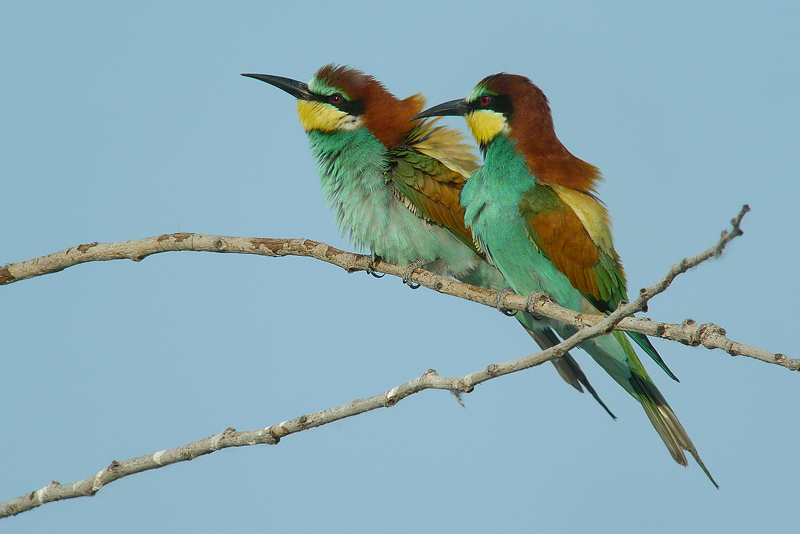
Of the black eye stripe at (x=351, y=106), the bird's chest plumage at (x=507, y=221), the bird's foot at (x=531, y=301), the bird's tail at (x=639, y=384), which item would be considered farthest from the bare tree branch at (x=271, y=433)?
the black eye stripe at (x=351, y=106)

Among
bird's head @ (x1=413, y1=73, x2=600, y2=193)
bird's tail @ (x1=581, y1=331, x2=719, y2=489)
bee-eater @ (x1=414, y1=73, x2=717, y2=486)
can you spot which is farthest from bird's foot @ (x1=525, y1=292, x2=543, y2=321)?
bird's head @ (x1=413, y1=73, x2=600, y2=193)

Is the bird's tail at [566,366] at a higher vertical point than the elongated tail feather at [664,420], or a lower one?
higher

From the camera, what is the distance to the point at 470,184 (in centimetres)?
310

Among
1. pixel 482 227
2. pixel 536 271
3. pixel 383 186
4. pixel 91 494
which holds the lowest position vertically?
pixel 91 494

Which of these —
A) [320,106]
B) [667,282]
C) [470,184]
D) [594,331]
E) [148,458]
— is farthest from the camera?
[320,106]

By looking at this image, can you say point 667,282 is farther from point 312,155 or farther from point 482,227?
point 312,155

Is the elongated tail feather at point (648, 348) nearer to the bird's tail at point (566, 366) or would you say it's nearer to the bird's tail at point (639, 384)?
the bird's tail at point (639, 384)

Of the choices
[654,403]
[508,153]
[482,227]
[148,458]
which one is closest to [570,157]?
[508,153]

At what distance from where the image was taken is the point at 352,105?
3.45 metres

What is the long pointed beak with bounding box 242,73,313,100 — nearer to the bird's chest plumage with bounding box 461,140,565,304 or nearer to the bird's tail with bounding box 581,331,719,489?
the bird's chest plumage with bounding box 461,140,565,304

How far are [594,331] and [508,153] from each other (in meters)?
1.44

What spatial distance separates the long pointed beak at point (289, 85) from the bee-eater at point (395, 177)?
3cm

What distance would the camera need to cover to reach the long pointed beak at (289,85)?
11.7ft

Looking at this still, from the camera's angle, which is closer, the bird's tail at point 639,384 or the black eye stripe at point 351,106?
the bird's tail at point 639,384
